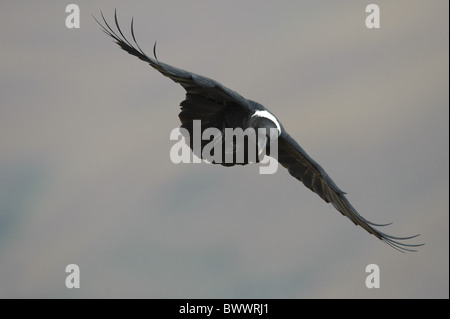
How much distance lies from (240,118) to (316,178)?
2.49 meters

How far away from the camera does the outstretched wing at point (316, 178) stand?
876 inches

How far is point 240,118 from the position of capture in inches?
840

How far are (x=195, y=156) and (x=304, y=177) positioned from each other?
8.43 ft

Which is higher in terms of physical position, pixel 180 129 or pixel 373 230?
pixel 180 129

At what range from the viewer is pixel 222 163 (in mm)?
22000

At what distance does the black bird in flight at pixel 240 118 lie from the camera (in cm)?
1975

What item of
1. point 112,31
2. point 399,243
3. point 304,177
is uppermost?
point 112,31

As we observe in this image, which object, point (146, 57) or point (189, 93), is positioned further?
point (189, 93)

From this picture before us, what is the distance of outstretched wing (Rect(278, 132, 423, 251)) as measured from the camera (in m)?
22.2

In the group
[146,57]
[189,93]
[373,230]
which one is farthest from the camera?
[373,230]

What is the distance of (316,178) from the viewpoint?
23.0 meters

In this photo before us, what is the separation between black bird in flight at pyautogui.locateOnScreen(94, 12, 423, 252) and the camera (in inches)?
778

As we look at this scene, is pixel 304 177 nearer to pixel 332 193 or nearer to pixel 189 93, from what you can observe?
pixel 332 193

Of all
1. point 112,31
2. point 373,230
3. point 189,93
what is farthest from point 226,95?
point 373,230
